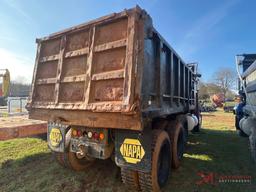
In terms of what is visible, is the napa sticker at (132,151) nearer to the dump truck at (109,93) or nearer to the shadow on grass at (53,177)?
the dump truck at (109,93)

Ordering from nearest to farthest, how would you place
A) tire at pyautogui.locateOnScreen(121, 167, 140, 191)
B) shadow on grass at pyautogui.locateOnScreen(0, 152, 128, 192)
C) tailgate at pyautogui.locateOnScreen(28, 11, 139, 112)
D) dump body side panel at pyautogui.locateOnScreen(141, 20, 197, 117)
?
tailgate at pyautogui.locateOnScreen(28, 11, 139, 112), dump body side panel at pyautogui.locateOnScreen(141, 20, 197, 117), tire at pyautogui.locateOnScreen(121, 167, 140, 191), shadow on grass at pyautogui.locateOnScreen(0, 152, 128, 192)

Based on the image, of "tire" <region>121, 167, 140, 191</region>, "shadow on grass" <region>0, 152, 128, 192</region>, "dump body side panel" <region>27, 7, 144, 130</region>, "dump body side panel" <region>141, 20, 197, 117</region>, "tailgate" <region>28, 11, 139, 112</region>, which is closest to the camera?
"dump body side panel" <region>27, 7, 144, 130</region>

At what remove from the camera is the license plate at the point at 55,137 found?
142 inches

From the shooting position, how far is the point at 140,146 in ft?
9.50

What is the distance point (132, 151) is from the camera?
295 cm

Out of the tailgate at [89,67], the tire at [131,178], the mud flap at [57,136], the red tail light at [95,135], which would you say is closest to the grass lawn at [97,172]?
the tire at [131,178]

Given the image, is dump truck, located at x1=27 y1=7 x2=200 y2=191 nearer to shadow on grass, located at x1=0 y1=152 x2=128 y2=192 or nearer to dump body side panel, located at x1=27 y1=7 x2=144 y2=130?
dump body side panel, located at x1=27 y1=7 x2=144 y2=130

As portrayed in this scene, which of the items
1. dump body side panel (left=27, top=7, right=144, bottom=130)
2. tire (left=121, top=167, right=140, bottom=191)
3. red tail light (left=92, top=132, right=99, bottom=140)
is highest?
dump body side panel (left=27, top=7, right=144, bottom=130)

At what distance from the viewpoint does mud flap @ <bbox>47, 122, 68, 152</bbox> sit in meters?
3.58

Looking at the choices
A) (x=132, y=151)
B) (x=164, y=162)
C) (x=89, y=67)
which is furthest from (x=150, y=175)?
(x=89, y=67)

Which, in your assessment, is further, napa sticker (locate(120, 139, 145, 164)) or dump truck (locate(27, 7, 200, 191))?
napa sticker (locate(120, 139, 145, 164))

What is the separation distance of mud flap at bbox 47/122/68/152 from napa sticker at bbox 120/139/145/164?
3.96 ft

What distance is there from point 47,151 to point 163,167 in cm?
342

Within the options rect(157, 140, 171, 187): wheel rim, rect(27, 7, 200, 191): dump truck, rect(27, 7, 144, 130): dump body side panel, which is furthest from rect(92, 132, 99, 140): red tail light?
rect(157, 140, 171, 187): wheel rim
